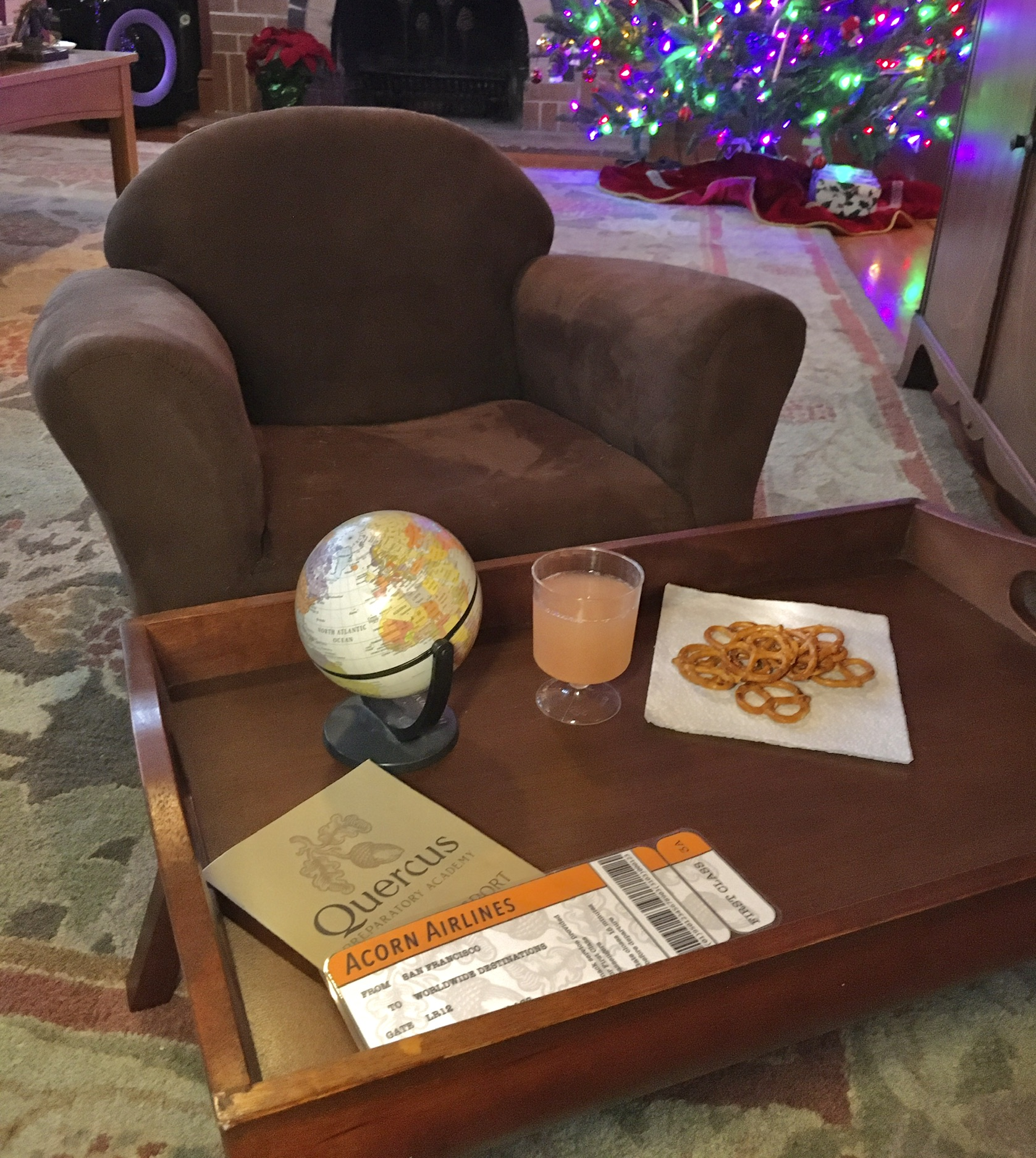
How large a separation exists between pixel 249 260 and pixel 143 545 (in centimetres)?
54

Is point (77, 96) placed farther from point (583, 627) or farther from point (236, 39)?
point (583, 627)

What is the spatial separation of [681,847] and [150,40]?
544cm

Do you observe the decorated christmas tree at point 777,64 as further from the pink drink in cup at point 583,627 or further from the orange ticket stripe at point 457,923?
the orange ticket stripe at point 457,923

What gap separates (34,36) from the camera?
327cm

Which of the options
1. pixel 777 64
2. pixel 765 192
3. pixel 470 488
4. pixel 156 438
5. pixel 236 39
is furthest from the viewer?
pixel 236 39

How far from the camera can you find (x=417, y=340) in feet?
5.31

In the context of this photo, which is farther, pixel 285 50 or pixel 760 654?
pixel 285 50

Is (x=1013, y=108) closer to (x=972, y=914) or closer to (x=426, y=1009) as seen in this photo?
(x=972, y=914)

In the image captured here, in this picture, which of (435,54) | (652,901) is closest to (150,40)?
(435,54)

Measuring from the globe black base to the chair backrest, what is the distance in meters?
0.76

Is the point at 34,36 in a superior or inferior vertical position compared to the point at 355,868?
superior

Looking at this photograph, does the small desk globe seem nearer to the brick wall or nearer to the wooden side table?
the wooden side table

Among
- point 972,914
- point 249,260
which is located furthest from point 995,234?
point 972,914

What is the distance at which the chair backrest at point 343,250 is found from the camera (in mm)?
1471
